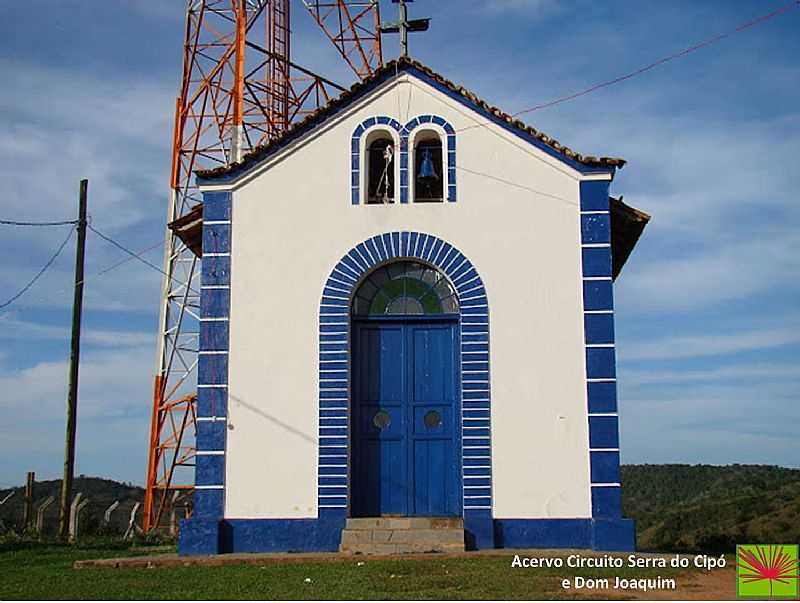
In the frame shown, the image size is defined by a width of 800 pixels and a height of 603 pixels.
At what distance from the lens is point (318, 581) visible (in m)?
11.6

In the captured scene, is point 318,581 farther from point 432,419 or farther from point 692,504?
point 692,504

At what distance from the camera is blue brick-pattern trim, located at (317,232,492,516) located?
14.5m

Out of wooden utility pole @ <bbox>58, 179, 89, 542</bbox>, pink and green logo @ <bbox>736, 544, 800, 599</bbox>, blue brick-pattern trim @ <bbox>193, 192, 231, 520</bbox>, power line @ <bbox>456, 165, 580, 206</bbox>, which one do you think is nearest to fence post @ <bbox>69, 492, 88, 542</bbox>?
wooden utility pole @ <bbox>58, 179, 89, 542</bbox>

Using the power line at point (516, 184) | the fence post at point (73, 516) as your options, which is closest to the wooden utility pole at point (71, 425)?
the fence post at point (73, 516)

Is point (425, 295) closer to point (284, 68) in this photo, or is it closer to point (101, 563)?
point (101, 563)

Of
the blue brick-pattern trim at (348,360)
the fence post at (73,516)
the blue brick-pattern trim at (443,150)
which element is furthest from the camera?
the fence post at (73,516)

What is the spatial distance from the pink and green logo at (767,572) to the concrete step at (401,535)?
3.94 m

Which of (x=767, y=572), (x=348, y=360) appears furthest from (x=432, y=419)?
(x=767, y=572)

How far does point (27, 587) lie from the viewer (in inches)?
470

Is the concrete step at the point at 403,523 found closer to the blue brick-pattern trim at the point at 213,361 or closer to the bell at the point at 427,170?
the blue brick-pattern trim at the point at 213,361

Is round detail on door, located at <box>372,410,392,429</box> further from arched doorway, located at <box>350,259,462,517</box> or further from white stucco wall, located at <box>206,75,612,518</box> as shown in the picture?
white stucco wall, located at <box>206,75,612,518</box>

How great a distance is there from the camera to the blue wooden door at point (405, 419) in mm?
14992

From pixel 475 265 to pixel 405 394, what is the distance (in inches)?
89.5

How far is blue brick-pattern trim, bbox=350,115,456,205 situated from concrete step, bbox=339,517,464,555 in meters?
4.92
